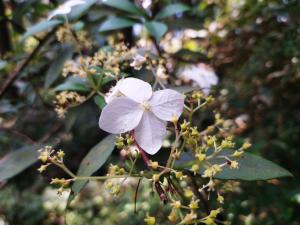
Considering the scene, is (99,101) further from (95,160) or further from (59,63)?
(59,63)

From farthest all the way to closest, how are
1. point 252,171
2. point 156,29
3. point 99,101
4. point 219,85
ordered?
point 219,85 < point 156,29 < point 99,101 < point 252,171

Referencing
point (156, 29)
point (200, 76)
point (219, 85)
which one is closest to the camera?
point (156, 29)

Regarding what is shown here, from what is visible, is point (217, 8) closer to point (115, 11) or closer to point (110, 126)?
point (115, 11)

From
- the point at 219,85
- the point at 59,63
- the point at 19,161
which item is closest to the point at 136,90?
the point at 19,161

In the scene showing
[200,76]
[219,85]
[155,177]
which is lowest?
[219,85]

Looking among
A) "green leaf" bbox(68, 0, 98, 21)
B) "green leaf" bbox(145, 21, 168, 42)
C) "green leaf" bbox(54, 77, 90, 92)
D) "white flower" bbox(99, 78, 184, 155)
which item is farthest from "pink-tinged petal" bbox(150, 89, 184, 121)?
"green leaf" bbox(68, 0, 98, 21)

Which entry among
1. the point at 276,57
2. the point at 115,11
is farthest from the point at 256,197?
the point at 115,11

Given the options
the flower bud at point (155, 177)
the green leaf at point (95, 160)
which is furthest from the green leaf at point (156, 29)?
the flower bud at point (155, 177)

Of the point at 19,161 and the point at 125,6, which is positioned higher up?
the point at 125,6
